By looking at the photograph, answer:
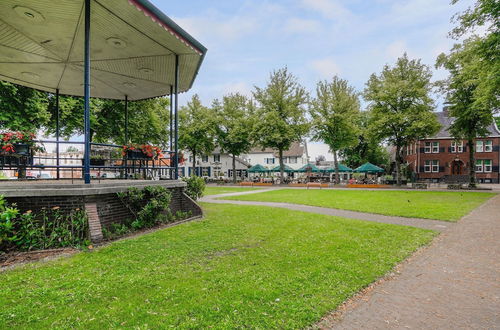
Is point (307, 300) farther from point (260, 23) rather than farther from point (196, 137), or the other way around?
point (196, 137)

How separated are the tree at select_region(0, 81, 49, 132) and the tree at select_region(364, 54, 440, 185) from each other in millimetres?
29711

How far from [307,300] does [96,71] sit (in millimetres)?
10233

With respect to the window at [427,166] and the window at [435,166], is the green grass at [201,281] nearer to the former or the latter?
the window at [427,166]

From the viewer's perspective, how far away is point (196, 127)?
38531mm

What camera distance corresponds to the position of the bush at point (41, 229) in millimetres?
4965

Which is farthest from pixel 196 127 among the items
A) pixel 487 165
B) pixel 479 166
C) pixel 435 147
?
pixel 487 165

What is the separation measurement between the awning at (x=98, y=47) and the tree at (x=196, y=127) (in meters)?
27.1

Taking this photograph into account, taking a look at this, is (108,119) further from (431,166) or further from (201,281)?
(431,166)

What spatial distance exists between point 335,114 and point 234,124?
14.6 meters

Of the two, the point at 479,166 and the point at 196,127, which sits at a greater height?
the point at 196,127

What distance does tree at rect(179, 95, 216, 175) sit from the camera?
1516 inches

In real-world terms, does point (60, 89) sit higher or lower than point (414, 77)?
lower

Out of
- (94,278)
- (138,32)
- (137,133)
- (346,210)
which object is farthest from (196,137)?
(94,278)

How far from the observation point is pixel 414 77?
2848 centimetres
